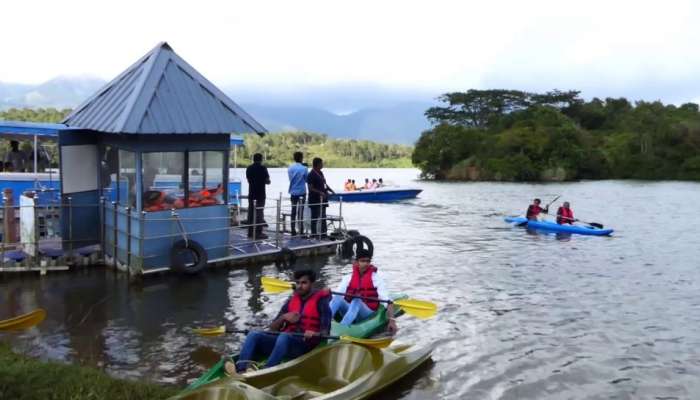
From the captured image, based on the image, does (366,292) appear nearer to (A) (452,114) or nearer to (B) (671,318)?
(B) (671,318)

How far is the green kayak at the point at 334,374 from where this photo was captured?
24.1ft

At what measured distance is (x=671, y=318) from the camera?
13.2 m

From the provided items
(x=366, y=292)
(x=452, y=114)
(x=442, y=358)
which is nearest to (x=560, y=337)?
(x=442, y=358)

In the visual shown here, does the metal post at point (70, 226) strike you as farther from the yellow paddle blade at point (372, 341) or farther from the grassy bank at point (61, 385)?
the yellow paddle blade at point (372, 341)

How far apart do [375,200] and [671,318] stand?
32.6 meters

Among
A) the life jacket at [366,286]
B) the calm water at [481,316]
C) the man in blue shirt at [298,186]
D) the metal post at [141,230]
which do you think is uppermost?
the man in blue shirt at [298,186]

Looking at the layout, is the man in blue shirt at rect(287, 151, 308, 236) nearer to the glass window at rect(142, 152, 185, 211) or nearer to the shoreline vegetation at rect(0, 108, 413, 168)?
the glass window at rect(142, 152, 185, 211)

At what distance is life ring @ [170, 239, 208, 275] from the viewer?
48.5 ft

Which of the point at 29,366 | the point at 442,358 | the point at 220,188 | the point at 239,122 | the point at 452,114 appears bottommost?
the point at 442,358

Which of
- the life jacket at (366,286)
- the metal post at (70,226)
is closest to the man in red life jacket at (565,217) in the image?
the life jacket at (366,286)

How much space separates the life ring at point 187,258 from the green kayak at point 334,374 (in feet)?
24.4

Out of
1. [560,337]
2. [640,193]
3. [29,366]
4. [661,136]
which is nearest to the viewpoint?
[29,366]

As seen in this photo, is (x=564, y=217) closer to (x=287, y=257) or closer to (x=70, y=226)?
(x=287, y=257)

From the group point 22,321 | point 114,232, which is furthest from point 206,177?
point 22,321
